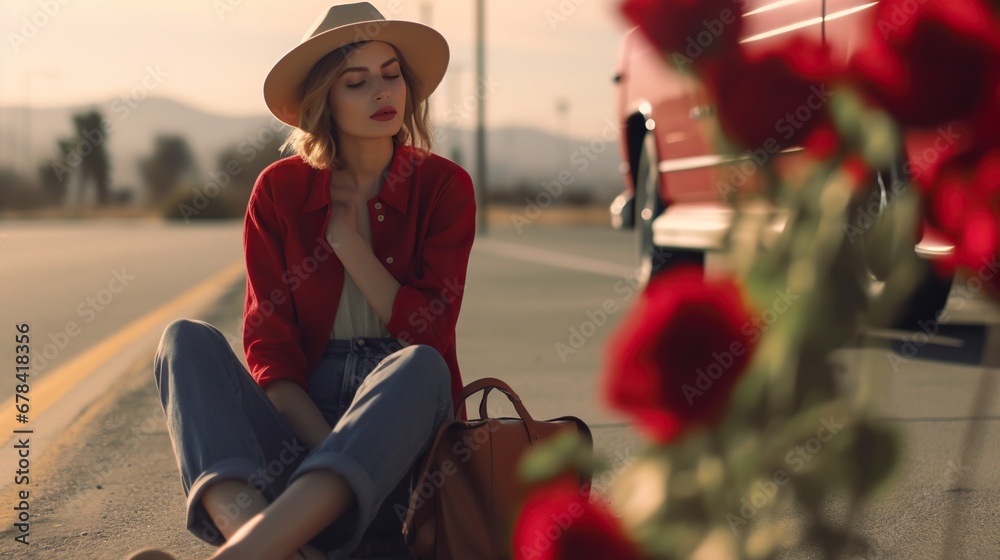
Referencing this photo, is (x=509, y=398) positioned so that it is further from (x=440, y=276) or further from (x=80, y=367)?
(x=80, y=367)

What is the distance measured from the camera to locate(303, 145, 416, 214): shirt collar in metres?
3.05

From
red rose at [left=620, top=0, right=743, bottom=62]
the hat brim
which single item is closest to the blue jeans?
the hat brim

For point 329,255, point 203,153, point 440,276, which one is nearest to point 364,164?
point 329,255

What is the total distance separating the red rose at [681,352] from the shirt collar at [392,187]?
2.24m

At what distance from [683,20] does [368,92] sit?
2372 mm

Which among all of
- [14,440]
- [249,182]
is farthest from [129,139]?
[14,440]

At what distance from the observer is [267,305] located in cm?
301

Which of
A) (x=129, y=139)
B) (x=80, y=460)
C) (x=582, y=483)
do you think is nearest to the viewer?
(x=582, y=483)

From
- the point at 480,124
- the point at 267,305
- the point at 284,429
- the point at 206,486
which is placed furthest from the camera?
the point at 480,124

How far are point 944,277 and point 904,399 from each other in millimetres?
4230

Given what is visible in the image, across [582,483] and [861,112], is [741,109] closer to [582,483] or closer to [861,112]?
[861,112]

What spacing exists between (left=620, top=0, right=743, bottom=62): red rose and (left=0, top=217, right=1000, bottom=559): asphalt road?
0.21 metres

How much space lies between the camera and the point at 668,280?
2.86 ft

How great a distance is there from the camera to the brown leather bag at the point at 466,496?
8.46ft
